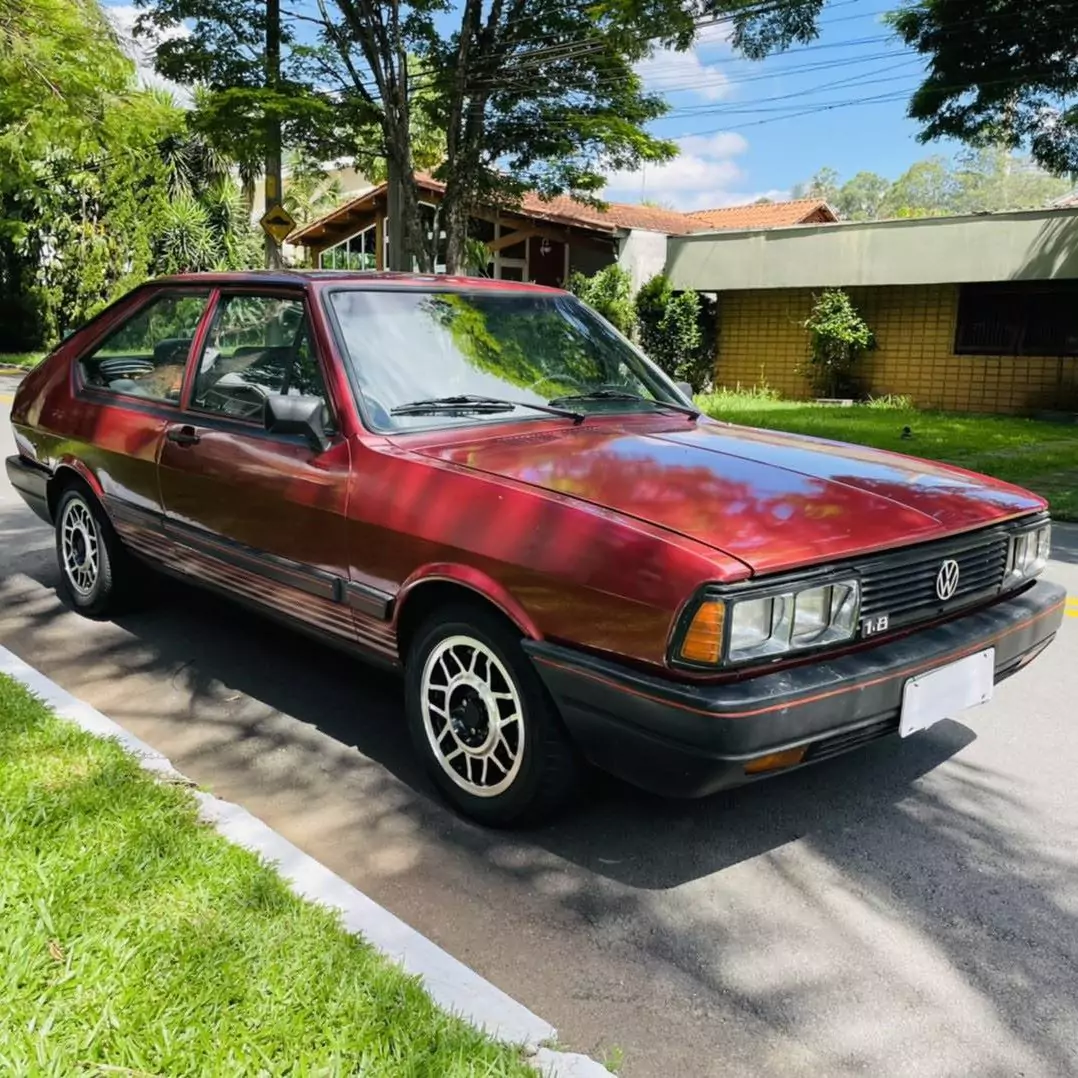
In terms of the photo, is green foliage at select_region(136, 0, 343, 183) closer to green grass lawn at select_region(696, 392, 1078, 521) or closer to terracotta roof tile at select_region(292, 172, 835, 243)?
terracotta roof tile at select_region(292, 172, 835, 243)

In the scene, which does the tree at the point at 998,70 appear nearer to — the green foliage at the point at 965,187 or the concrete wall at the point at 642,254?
the concrete wall at the point at 642,254

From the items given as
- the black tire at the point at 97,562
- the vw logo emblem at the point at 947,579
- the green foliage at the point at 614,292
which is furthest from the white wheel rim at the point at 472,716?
→ the green foliage at the point at 614,292

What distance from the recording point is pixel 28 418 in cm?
554

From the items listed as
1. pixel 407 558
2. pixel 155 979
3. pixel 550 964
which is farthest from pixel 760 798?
pixel 155 979

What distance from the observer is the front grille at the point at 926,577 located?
116 inches

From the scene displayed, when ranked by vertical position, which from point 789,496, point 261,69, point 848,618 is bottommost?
point 848,618

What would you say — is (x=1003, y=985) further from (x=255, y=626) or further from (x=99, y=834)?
(x=255, y=626)

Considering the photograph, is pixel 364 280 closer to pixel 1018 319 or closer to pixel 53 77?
pixel 53 77

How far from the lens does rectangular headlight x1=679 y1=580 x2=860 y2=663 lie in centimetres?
267

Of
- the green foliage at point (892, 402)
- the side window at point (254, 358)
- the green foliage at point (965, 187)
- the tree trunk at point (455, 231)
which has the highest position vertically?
the green foliage at point (965, 187)

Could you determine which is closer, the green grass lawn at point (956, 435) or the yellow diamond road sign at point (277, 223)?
the green grass lawn at point (956, 435)

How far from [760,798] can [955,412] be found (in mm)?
17492

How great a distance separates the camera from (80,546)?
17.4ft

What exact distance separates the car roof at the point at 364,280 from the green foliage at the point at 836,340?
1709 centimetres
